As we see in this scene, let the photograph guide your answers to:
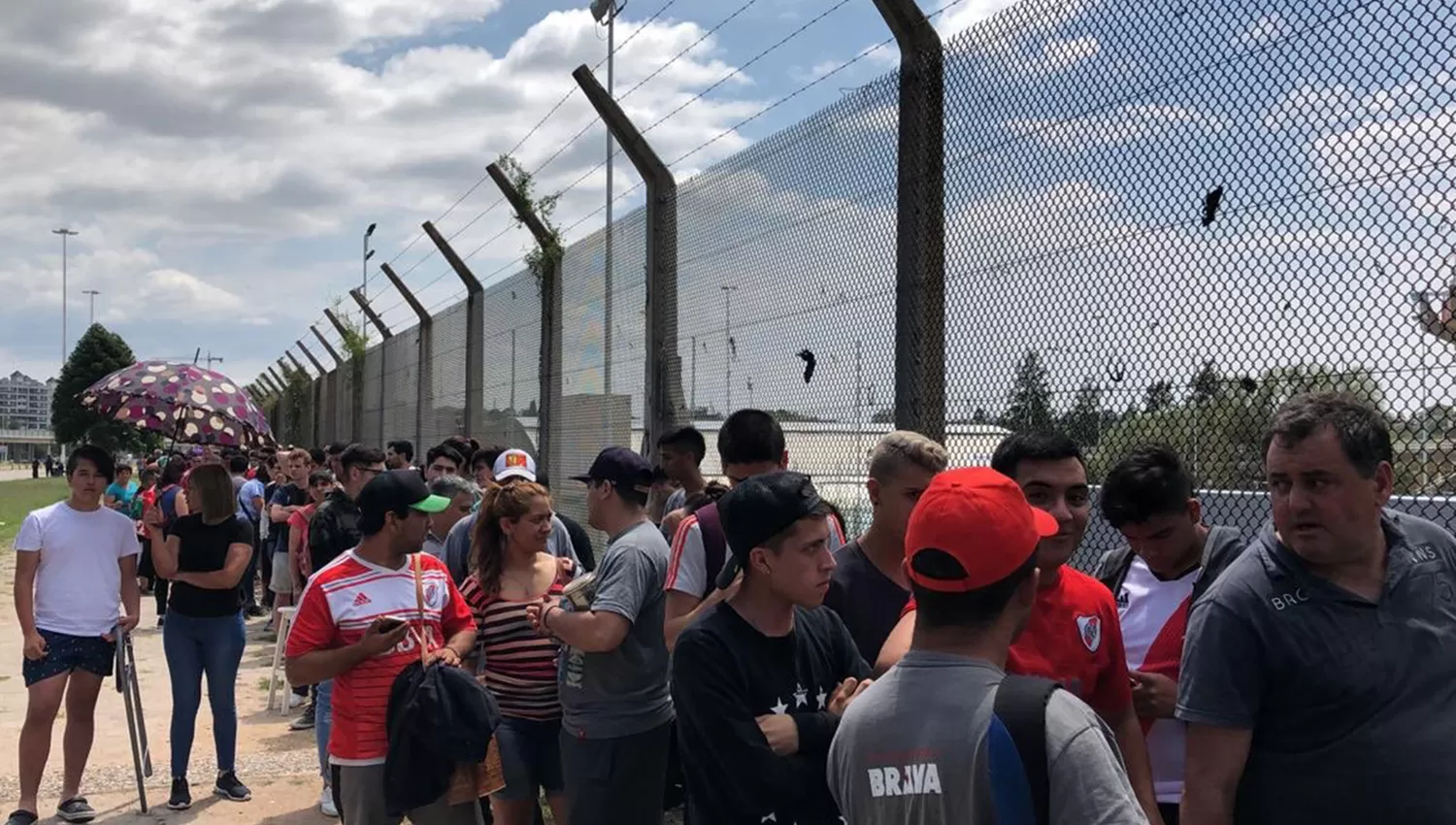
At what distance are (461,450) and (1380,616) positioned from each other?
7089 mm

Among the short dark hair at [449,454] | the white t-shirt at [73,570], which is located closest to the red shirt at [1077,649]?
the white t-shirt at [73,570]

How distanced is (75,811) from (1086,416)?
556 centimetres

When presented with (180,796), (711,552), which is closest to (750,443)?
(711,552)

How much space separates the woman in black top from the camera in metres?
6.71

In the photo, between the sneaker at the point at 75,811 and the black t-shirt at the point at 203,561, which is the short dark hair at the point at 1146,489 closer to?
the black t-shirt at the point at 203,561

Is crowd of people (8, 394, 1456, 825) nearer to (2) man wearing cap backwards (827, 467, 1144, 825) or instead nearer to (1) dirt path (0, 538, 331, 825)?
(2) man wearing cap backwards (827, 467, 1144, 825)

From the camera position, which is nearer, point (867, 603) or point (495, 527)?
point (867, 603)

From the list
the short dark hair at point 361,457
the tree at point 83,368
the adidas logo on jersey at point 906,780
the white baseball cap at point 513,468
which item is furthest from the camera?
the tree at point 83,368

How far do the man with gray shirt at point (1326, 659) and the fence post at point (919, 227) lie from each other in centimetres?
221

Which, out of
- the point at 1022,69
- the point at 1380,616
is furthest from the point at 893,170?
the point at 1380,616

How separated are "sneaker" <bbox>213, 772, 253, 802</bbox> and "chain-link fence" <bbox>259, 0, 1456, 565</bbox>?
3487 millimetres

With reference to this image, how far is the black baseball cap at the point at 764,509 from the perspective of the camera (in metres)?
2.80

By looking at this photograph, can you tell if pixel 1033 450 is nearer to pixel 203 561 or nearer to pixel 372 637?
pixel 372 637

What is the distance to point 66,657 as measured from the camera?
6.33m
